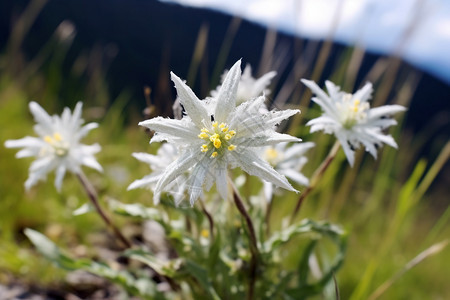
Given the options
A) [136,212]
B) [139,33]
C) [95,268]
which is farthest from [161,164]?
[139,33]

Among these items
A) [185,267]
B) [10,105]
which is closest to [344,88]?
[185,267]

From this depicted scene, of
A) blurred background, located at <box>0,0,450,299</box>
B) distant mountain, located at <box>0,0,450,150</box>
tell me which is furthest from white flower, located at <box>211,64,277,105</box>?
distant mountain, located at <box>0,0,450,150</box>

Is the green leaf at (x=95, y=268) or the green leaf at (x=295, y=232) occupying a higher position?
the green leaf at (x=295, y=232)

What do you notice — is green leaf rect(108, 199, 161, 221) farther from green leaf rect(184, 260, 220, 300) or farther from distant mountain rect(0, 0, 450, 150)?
→ distant mountain rect(0, 0, 450, 150)

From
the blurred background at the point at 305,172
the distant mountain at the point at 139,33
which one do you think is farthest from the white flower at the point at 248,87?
the distant mountain at the point at 139,33

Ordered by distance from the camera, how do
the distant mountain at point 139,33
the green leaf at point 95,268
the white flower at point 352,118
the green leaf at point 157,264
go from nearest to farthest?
the white flower at point 352,118, the green leaf at point 157,264, the green leaf at point 95,268, the distant mountain at point 139,33

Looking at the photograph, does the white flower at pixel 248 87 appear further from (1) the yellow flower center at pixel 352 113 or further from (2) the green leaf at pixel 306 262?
(2) the green leaf at pixel 306 262

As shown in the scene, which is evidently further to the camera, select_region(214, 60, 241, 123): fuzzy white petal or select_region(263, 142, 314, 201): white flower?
select_region(263, 142, 314, 201): white flower

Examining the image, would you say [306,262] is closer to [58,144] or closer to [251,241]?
[251,241]
